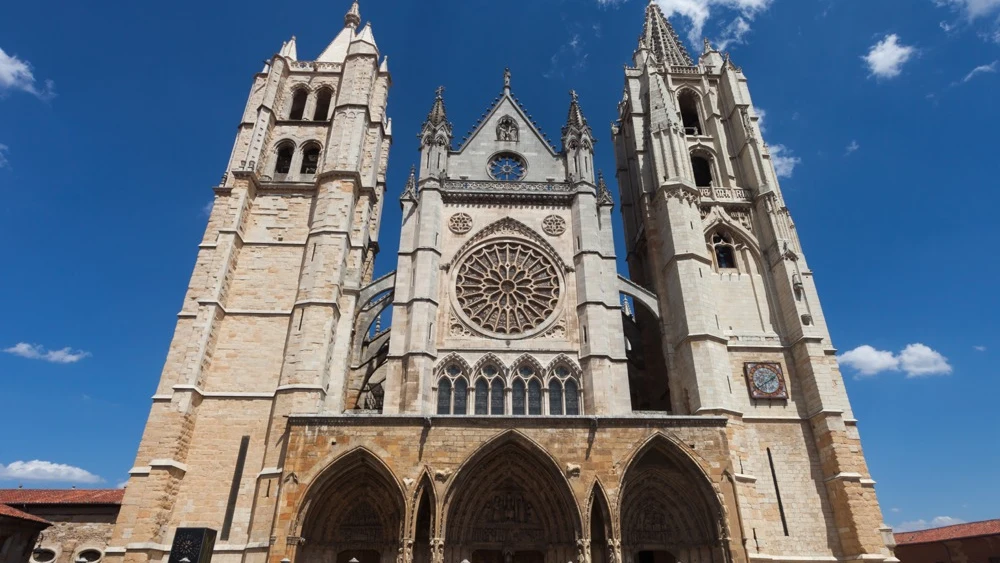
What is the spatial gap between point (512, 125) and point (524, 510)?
14.7 meters

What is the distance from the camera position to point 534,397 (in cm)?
1700

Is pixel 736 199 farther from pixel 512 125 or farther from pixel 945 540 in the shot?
pixel 945 540

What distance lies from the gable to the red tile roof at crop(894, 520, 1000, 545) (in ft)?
68.4

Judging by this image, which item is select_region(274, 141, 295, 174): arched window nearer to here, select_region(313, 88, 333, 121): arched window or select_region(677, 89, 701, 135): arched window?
select_region(313, 88, 333, 121): arched window

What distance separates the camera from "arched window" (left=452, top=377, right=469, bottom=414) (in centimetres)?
1666

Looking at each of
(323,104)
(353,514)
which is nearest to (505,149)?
(323,104)

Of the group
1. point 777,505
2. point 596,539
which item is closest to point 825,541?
point 777,505

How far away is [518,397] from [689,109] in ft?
52.7

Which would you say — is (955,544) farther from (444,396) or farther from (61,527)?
(61,527)

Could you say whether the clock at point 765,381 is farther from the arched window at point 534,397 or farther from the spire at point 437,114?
the spire at point 437,114

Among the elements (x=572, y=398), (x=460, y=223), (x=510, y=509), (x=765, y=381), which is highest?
(x=460, y=223)

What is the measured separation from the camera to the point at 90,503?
1894 cm

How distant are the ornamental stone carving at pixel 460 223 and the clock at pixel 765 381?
10095 mm

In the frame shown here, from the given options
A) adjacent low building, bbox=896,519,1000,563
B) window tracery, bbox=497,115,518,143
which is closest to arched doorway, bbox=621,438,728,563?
window tracery, bbox=497,115,518,143
